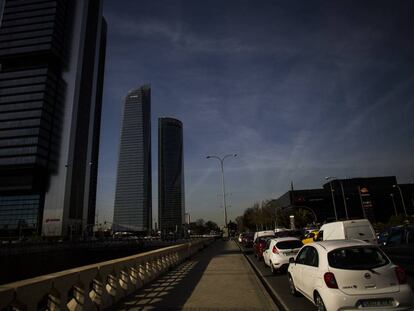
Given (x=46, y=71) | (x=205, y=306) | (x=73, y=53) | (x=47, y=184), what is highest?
(x=73, y=53)

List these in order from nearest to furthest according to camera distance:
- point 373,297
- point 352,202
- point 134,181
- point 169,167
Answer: point 373,297 → point 352,202 → point 169,167 → point 134,181

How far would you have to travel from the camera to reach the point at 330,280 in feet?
21.0

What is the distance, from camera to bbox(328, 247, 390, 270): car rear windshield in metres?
6.46

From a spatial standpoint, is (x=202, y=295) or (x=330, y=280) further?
(x=202, y=295)

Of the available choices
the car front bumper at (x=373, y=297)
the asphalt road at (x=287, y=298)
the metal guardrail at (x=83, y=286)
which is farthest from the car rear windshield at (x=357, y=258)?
the metal guardrail at (x=83, y=286)

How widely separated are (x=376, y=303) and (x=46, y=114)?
411 ft

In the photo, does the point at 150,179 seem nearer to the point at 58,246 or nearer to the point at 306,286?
the point at 58,246

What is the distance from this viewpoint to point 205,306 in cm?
809

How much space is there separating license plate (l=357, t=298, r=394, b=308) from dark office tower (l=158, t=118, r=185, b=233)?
126083 mm

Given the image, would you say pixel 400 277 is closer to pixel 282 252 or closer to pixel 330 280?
pixel 330 280

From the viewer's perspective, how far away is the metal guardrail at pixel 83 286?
205 inches

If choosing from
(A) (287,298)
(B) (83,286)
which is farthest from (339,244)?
(B) (83,286)

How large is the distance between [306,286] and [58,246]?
56.1 m

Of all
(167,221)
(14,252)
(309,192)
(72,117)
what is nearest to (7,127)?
(72,117)
